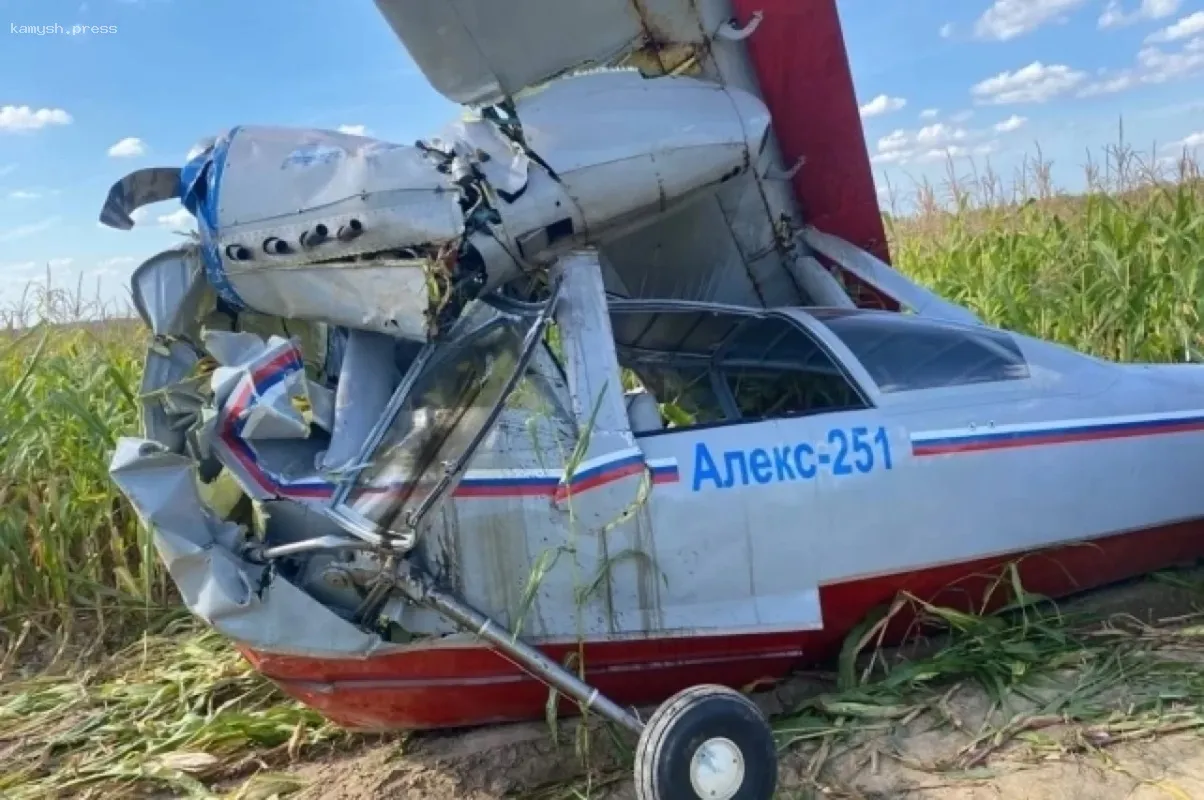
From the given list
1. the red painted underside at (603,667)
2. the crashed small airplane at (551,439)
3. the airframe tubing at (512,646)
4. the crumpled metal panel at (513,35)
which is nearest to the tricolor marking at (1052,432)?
the crashed small airplane at (551,439)

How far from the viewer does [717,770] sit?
3.08 metres

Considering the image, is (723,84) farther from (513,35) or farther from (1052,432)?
(1052,432)

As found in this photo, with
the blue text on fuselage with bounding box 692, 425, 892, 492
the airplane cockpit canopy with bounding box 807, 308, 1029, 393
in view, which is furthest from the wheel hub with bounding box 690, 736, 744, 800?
the airplane cockpit canopy with bounding box 807, 308, 1029, 393

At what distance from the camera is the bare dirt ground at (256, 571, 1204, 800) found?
3273 mm

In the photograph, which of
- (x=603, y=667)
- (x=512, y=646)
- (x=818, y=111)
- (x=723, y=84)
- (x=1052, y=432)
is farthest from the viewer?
(x=818, y=111)

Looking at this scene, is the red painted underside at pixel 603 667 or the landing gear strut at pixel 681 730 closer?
the landing gear strut at pixel 681 730

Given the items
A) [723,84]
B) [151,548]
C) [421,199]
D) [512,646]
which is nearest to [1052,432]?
[723,84]

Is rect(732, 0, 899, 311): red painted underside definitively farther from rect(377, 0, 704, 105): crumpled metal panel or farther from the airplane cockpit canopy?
the airplane cockpit canopy

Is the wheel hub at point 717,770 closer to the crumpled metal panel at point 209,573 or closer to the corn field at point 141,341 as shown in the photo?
the crumpled metal panel at point 209,573

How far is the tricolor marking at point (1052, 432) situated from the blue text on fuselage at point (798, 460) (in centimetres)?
16

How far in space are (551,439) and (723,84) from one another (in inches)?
65.1

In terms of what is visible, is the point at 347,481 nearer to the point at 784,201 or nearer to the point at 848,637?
the point at 848,637

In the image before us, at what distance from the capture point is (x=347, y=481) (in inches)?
131

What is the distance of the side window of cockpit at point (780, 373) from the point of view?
13.6ft
